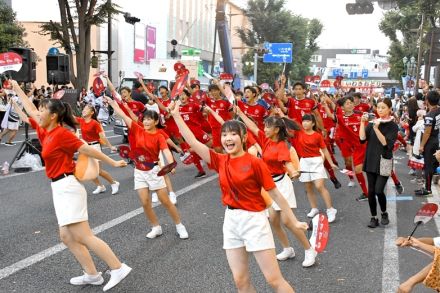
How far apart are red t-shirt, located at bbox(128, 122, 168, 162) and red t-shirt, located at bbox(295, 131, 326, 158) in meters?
2.05

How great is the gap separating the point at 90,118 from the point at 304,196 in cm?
386

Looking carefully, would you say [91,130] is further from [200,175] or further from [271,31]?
[271,31]

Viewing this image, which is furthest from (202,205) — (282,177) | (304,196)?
(282,177)

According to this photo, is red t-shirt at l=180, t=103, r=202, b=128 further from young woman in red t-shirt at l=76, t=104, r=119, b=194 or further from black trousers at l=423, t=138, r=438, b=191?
black trousers at l=423, t=138, r=438, b=191

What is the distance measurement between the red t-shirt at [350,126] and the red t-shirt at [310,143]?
205cm

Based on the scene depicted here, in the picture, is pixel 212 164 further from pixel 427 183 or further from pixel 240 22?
pixel 240 22

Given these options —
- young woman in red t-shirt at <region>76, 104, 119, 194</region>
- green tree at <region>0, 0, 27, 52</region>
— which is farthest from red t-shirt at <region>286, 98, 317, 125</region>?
green tree at <region>0, 0, 27, 52</region>

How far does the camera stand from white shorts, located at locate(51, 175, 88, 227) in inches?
172

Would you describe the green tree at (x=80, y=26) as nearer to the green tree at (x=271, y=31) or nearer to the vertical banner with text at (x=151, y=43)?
the vertical banner with text at (x=151, y=43)

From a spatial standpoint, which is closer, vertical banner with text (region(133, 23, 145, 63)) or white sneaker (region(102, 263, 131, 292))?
white sneaker (region(102, 263, 131, 292))

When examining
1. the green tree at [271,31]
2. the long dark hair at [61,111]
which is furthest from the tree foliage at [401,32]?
the long dark hair at [61,111]

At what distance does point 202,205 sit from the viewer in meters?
8.11

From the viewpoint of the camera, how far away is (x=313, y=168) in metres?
7.09

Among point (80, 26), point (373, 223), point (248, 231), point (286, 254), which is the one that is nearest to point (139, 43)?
point (80, 26)
